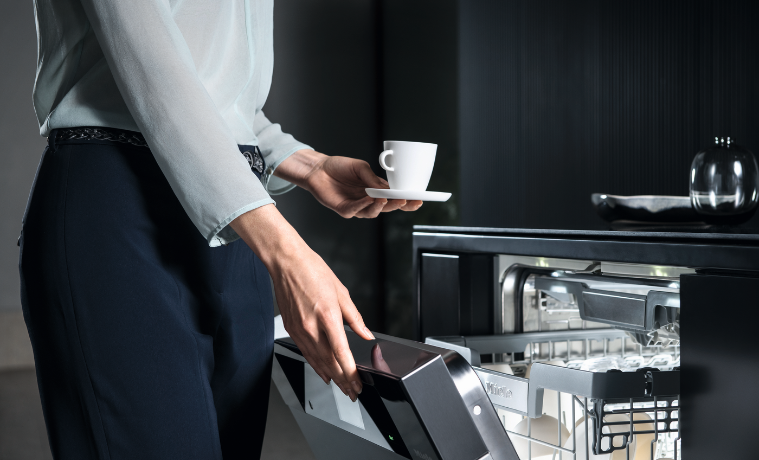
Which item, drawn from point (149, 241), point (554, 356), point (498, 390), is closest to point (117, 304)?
point (149, 241)

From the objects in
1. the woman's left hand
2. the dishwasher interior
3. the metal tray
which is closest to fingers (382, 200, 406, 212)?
the woman's left hand

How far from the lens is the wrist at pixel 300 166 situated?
0.85 metres

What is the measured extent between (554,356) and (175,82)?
75cm

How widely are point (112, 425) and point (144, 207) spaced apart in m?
0.19

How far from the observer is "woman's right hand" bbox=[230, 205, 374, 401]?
0.47 meters

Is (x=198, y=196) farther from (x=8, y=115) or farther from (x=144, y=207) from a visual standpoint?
(x=8, y=115)

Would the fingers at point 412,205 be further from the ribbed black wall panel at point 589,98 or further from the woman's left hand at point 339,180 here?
the ribbed black wall panel at point 589,98

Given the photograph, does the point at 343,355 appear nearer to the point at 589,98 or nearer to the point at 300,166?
the point at 300,166

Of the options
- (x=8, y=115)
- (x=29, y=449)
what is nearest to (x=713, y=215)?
(x=29, y=449)

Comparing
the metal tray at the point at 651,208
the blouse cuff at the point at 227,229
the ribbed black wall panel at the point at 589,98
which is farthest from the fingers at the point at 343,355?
the metal tray at the point at 651,208

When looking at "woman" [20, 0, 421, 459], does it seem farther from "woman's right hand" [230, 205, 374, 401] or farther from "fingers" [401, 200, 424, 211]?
"fingers" [401, 200, 424, 211]

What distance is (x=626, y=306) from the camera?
0.77m

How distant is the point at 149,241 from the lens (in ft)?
1.90

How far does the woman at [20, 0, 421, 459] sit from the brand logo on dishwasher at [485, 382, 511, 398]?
276mm
